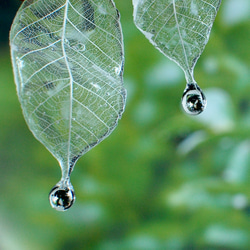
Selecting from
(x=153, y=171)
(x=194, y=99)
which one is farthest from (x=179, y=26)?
(x=153, y=171)

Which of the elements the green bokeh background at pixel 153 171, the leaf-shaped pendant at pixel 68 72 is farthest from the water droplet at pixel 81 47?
the green bokeh background at pixel 153 171

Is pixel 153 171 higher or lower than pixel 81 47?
higher

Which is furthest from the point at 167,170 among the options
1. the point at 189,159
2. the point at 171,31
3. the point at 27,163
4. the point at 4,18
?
the point at 171,31

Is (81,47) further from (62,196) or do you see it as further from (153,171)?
(153,171)

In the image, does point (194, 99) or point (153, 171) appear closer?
point (194, 99)

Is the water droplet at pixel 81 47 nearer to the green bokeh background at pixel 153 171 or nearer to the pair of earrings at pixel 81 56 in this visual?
the pair of earrings at pixel 81 56

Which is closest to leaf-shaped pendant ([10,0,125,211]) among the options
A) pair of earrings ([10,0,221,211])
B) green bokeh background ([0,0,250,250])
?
pair of earrings ([10,0,221,211])

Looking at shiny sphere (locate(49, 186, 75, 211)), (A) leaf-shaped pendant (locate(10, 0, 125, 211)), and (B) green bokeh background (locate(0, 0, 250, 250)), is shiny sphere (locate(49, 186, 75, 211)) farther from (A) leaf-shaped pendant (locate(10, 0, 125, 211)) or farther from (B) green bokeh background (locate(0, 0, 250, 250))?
(B) green bokeh background (locate(0, 0, 250, 250))

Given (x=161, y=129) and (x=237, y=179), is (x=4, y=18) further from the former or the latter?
(x=237, y=179)
